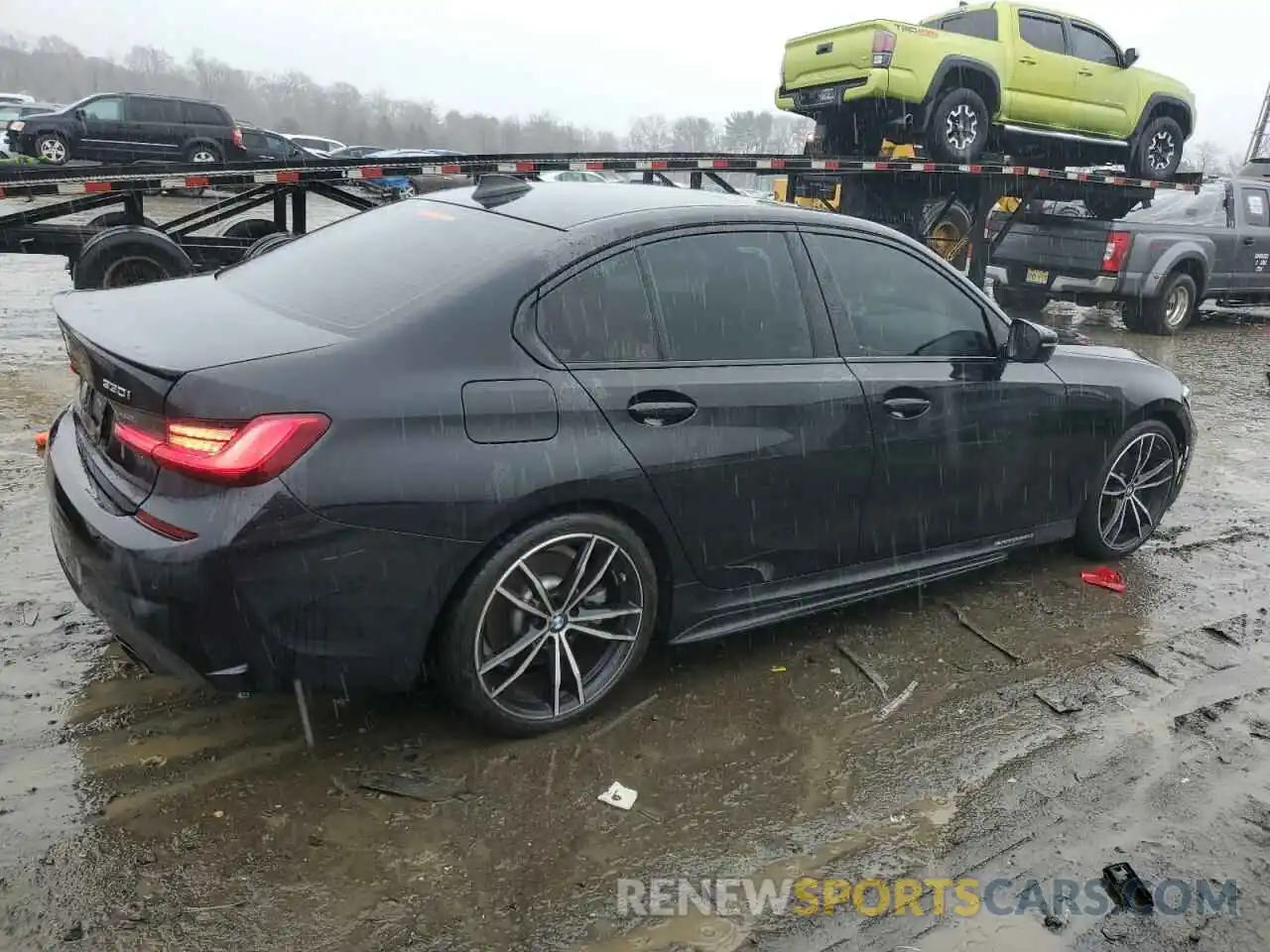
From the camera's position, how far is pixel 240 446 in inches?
91.4

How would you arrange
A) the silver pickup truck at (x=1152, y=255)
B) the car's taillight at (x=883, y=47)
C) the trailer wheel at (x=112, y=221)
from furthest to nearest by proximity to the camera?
1. the silver pickup truck at (x=1152, y=255)
2. the car's taillight at (x=883, y=47)
3. the trailer wheel at (x=112, y=221)

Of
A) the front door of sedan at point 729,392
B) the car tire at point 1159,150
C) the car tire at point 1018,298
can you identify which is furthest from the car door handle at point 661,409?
the car tire at point 1159,150

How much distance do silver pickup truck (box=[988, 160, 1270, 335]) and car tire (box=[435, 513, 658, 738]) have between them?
31.6 feet

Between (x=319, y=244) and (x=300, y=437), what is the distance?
1314mm

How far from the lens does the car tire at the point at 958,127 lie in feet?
36.3

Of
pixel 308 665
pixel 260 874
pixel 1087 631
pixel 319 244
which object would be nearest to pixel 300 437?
pixel 308 665

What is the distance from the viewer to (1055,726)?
315 centimetres

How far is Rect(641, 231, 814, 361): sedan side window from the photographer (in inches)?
120

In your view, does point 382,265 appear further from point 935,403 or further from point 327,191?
point 327,191

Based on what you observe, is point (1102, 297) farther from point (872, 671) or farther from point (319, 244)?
point (319, 244)

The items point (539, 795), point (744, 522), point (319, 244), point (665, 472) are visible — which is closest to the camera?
point (539, 795)

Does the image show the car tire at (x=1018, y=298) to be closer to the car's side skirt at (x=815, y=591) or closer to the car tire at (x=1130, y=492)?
the car tire at (x=1130, y=492)

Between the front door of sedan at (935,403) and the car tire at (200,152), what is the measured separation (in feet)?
77.9

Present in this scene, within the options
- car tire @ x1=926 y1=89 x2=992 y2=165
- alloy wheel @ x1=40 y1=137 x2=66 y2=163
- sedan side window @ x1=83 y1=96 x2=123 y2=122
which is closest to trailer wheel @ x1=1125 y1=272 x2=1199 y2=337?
car tire @ x1=926 y1=89 x2=992 y2=165
